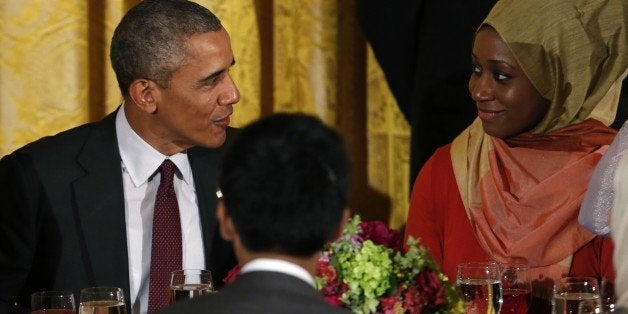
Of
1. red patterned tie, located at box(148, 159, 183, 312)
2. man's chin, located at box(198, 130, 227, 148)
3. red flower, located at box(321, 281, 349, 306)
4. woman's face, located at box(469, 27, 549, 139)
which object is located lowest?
red flower, located at box(321, 281, 349, 306)

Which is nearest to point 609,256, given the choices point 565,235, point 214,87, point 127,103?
point 565,235

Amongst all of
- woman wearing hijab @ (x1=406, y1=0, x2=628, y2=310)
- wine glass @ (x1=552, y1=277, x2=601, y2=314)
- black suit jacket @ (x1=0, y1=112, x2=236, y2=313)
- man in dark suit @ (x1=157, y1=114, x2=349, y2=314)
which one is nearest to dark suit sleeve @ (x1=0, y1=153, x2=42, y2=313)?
black suit jacket @ (x1=0, y1=112, x2=236, y2=313)

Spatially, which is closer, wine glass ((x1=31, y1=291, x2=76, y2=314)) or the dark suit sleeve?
wine glass ((x1=31, y1=291, x2=76, y2=314))

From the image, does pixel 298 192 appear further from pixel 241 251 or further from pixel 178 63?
pixel 178 63

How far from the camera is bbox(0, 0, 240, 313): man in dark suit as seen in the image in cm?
262

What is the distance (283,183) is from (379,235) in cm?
60

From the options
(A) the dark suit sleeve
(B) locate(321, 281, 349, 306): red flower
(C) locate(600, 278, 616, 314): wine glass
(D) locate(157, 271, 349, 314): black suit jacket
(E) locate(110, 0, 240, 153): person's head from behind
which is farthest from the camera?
(E) locate(110, 0, 240, 153): person's head from behind

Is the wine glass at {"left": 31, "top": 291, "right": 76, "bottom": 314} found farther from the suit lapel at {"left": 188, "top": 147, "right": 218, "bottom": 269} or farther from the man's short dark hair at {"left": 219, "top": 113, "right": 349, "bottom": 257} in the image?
the man's short dark hair at {"left": 219, "top": 113, "right": 349, "bottom": 257}

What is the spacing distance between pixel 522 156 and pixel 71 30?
1468 millimetres

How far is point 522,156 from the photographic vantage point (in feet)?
9.79

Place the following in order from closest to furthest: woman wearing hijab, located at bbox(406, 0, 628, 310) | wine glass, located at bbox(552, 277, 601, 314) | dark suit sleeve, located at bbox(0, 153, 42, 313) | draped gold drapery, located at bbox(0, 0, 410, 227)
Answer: wine glass, located at bbox(552, 277, 601, 314) < dark suit sleeve, located at bbox(0, 153, 42, 313) < woman wearing hijab, located at bbox(406, 0, 628, 310) < draped gold drapery, located at bbox(0, 0, 410, 227)

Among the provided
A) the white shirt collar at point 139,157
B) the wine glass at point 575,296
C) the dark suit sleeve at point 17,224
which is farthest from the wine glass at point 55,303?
the wine glass at point 575,296

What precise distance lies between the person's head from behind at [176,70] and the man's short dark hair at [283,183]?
1.28 m

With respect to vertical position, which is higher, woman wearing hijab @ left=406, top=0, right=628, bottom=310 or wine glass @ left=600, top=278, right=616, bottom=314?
woman wearing hijab @ left=406, top=0, right=628, bottom=310
